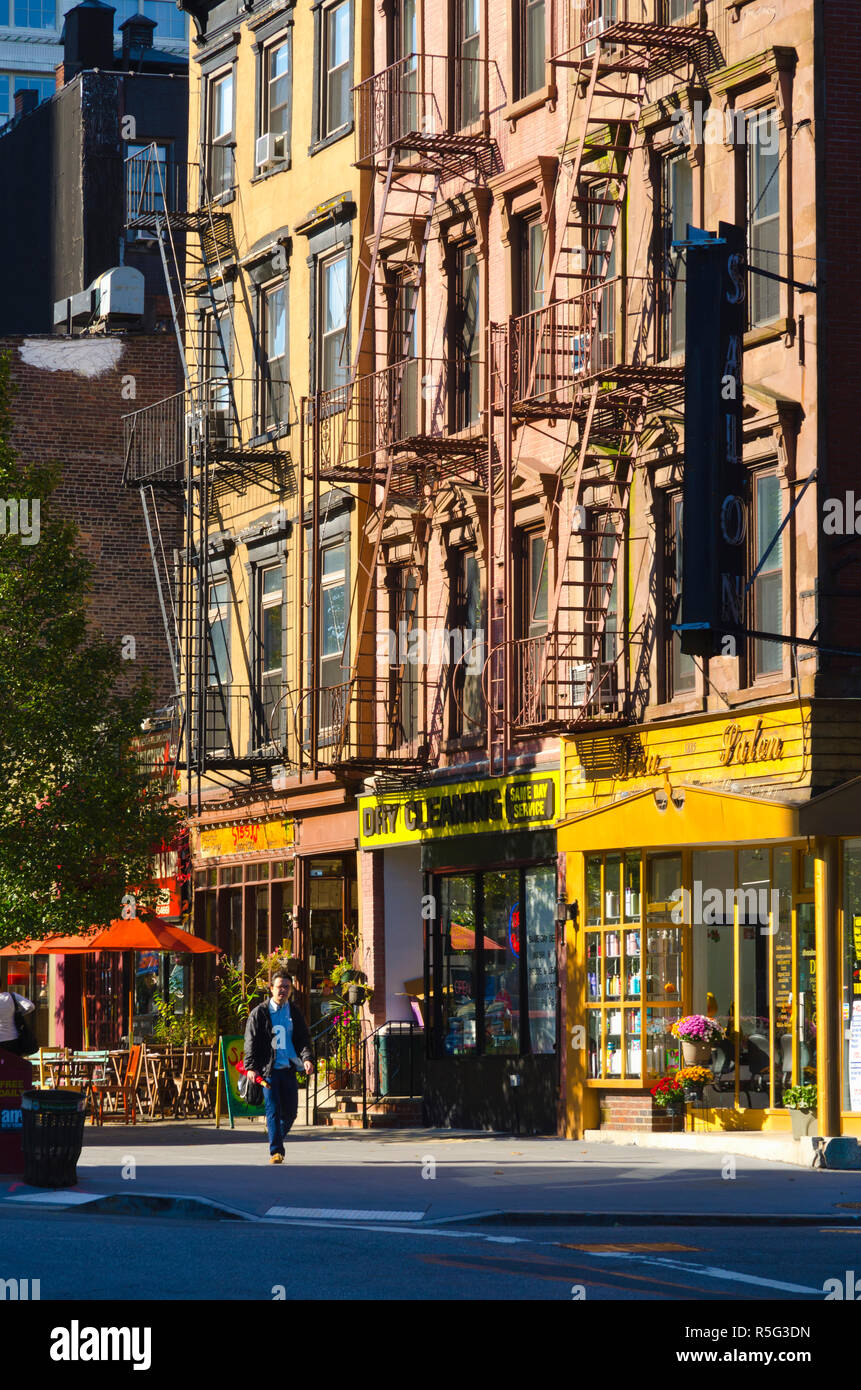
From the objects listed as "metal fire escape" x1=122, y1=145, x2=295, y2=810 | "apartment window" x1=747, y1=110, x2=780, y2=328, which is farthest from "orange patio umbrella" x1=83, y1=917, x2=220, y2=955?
"apartment window" x1=747, y1=110, x2=780, y2=328

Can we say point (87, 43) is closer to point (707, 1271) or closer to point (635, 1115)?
point (635, 1115)

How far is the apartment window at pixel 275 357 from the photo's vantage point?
109 feet

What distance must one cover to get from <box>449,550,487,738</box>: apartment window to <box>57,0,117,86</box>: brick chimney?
973 inches

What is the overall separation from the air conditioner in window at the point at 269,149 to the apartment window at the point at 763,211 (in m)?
12.3

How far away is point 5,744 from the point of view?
27391mm

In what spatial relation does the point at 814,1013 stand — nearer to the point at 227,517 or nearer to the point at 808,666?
the point at 808,666

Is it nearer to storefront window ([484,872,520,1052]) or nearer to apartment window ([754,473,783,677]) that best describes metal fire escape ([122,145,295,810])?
storefront window ([484,872,520,1052])

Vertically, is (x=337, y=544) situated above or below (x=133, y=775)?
above

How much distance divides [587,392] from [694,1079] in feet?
23.7

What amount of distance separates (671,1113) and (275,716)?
1104 centimetres

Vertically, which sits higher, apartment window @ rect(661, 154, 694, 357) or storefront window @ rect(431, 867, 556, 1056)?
apartment window @ rect(661, 154, 694, 357)

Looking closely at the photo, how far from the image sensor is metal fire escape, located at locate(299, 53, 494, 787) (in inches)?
1113

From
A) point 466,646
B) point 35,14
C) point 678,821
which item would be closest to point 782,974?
point 678,821

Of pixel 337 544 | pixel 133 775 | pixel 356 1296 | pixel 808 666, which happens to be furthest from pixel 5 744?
pixel 356 1296
